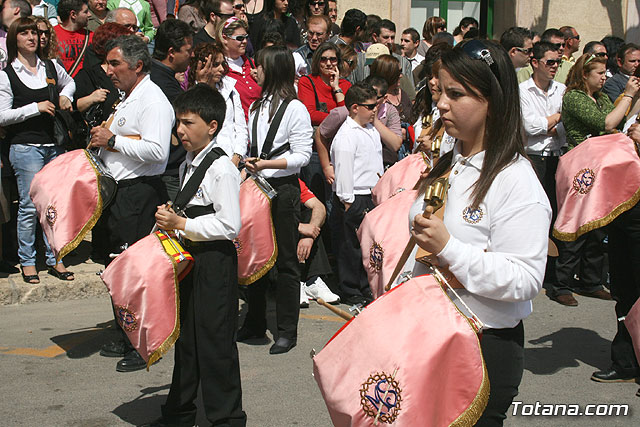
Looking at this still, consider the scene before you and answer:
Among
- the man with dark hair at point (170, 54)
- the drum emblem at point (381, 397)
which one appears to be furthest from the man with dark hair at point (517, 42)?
the drum emblem at point (381, 397)

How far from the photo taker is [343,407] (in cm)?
269

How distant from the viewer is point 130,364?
5797mm

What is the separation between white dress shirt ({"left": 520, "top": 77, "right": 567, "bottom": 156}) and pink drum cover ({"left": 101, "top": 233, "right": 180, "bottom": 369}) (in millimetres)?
5024

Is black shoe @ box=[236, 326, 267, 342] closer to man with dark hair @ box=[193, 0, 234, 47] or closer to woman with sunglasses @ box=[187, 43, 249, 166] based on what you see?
woman with sunglasses @ box=[187, 43, 249, 166]

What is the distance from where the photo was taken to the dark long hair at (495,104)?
2.82 meters

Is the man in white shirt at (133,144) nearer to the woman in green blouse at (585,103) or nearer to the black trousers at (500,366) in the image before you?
the black trousers at (500,366)

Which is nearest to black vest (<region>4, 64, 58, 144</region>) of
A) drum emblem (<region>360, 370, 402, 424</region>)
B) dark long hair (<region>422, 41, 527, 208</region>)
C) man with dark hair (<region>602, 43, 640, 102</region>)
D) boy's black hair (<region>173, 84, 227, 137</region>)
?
boy's black hair (<region>173, 84, 227, 137</region>)

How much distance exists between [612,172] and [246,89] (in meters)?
3.88

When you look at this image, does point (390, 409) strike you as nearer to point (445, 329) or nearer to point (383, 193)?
point (445, 329)

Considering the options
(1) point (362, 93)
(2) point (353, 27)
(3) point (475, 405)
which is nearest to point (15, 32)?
(1) point (362, 93)

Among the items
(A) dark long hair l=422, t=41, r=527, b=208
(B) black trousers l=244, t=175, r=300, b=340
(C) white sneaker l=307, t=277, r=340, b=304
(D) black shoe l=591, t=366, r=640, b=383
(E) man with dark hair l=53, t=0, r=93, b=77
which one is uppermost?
(A) dark long hair l=422, t=41, r=527, b=208

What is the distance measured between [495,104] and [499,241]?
49cm

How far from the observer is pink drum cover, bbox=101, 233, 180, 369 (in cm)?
434

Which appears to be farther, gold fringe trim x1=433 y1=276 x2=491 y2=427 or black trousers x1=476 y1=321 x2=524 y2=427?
black trousers x1=476 y1=321 x2=524 y2=427
